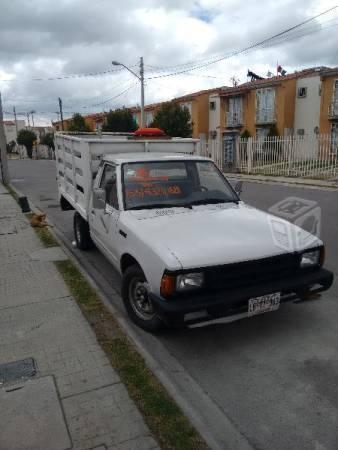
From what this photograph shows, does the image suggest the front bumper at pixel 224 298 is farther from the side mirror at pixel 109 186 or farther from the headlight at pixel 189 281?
the side mirror at pixel 109 186

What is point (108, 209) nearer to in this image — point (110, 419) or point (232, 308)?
point (232, 308)

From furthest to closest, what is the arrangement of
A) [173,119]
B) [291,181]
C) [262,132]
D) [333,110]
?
[262,132] < [173,119] < [333,110] < [291,181]

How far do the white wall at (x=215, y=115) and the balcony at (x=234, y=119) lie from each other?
1.86 m

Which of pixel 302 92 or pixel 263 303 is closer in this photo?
pixel 263 303

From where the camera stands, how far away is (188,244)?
3.42 metres

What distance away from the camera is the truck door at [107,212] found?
4.48 metres

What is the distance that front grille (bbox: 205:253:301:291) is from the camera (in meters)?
3.28

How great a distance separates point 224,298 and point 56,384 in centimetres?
155

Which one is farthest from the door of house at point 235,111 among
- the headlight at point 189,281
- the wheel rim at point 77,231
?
the headlight at point 189,281

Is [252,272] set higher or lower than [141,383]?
higher

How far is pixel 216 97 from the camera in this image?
38844mm

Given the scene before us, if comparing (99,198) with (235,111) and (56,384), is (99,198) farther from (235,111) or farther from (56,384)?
(235,111)

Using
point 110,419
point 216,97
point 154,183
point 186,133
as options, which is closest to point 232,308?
point 110,419

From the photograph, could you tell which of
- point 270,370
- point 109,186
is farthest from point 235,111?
point 270,370
